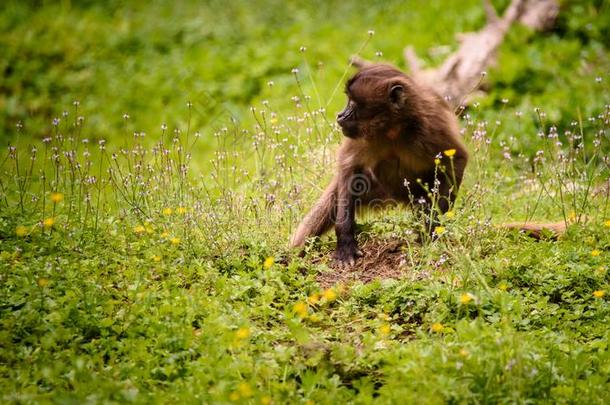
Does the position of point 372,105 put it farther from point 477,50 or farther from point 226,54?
point 226,54

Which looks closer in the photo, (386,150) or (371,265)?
(371,265)

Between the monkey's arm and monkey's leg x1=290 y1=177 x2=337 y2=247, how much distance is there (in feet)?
0.37

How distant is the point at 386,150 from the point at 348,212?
593mm

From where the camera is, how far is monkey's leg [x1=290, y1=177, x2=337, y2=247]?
653 centimetres

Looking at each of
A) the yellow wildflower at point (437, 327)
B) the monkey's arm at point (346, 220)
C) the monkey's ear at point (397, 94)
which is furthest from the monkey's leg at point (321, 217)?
the yellow wildflower at point (437, 327)

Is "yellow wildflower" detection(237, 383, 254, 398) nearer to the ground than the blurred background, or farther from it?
nearer to the ground

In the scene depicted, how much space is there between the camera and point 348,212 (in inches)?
251

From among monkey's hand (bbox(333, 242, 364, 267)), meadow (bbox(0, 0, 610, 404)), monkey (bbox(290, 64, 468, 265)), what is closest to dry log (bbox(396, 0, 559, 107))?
meadow (bbox(0, 0, 610, 404))

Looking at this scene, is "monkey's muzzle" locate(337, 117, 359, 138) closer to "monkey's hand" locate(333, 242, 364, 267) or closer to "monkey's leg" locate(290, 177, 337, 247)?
"monkey's leg" locate(290, 177, 337, 247)

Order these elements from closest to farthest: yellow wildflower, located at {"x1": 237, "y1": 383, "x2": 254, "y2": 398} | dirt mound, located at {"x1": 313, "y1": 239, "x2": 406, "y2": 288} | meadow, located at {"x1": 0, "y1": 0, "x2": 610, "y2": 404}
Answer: yellow wildflower, located at {"x1": 237, "y1": 383, "x2": 254, "y2": 398}
meadow, located at {"x1": 0, "y1": 0, "x2": 610, "y2": 404}
dirt mound, located at {"x1": 313, "y1": 239, "x2": 406, "y2": 288}

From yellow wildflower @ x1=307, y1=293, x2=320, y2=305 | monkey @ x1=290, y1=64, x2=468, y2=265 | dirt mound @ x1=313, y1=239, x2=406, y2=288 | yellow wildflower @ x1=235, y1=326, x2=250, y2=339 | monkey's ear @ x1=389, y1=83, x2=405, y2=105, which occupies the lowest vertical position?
dirt mound @ x1=313, y1=239, x2=406, y2=288

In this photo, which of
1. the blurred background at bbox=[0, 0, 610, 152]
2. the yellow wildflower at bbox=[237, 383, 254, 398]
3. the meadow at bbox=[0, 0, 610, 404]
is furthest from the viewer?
the blurred background at bbox=[0, 0, 610, 152]

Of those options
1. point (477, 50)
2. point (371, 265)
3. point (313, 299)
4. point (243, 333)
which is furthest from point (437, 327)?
point (477, 50)

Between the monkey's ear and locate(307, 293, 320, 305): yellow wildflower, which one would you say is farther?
the monkey's ear
